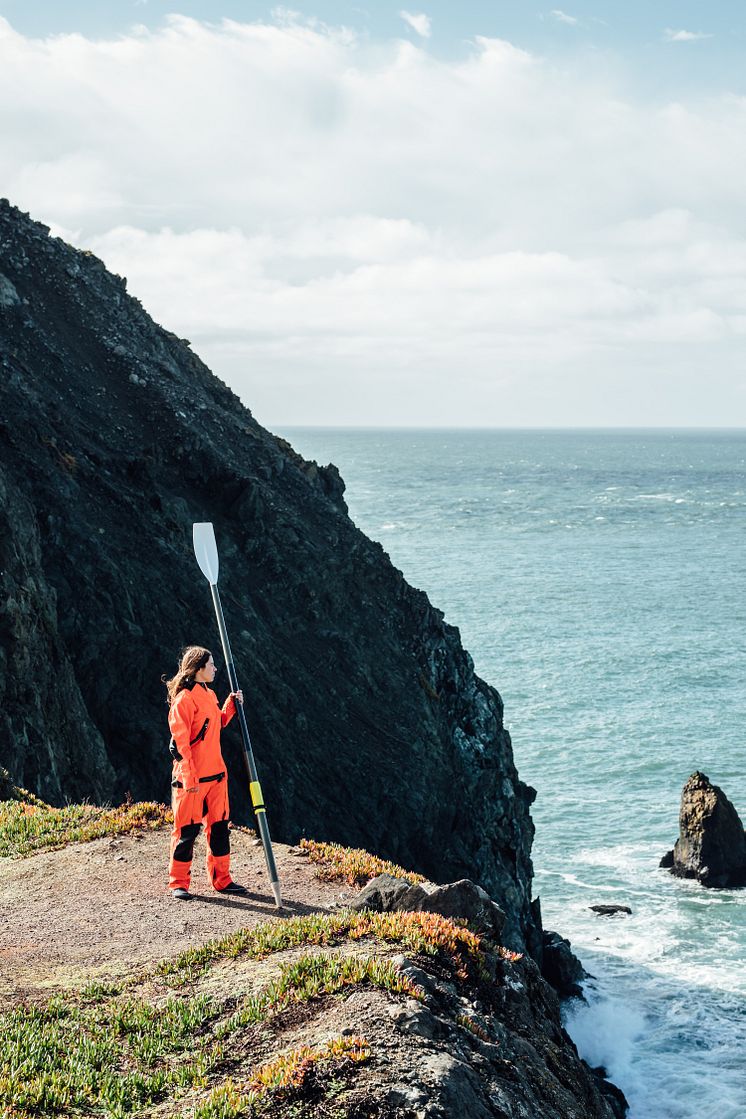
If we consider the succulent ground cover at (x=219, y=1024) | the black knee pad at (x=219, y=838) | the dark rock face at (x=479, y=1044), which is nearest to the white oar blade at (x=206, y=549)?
the black knee pad at (x=219, y=838)

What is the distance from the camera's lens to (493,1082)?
771 centimetres

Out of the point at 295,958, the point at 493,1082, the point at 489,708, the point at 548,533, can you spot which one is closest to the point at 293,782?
the point at 489,708

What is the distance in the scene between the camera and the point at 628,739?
48.5m

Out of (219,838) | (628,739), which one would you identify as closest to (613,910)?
(628,739)

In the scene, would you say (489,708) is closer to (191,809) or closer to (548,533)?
(191,809)

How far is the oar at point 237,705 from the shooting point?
11.2m

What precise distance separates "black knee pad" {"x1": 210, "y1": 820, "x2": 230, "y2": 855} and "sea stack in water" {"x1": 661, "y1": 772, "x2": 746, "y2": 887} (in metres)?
30.2

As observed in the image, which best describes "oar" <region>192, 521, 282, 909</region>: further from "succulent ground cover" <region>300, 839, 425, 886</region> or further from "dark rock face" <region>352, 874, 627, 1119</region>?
"dark rock face" <region>352, 874, 627, 1119</region>

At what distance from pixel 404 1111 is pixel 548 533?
11116cm

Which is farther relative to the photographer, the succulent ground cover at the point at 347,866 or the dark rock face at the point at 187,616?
the dark rock face at the point at 187,616

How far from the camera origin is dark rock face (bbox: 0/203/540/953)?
22.2 metres

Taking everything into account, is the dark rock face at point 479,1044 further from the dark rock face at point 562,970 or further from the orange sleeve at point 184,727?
the dark rock face at point 562,970

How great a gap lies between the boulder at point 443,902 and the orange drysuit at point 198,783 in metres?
1.88

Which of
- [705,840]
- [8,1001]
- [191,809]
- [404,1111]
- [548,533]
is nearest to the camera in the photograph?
[404,1111]
